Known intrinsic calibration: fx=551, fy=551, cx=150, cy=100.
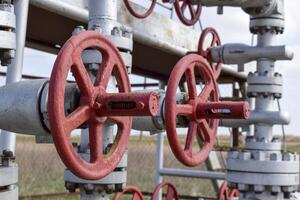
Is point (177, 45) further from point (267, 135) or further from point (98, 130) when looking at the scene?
point (98, 130)

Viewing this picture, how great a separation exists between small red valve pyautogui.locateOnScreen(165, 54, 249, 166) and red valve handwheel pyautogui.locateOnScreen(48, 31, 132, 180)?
0.24ft

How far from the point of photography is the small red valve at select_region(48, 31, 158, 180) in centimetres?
62

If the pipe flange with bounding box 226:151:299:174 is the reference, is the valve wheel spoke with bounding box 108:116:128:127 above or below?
above

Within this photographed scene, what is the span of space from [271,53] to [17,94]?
88 centimetres


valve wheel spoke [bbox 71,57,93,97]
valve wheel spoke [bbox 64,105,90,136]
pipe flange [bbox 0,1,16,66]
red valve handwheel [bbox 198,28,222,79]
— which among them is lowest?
valve wheel spoke [bbox 64,105,90,136]

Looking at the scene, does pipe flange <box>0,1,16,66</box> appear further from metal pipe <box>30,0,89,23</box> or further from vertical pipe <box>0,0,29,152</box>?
metal pipe <box>30,0,89,23</box>

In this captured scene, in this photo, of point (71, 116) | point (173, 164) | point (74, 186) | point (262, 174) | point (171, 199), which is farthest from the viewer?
point (173, 164)

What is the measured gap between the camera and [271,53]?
1.46 m

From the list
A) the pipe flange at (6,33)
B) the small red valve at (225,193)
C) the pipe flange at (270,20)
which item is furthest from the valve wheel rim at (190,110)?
the small red valve at (225,193)

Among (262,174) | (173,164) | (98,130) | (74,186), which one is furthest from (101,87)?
(173,164)

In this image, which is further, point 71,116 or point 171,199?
point 171,199

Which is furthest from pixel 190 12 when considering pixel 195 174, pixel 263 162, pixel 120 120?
pixel 195 174

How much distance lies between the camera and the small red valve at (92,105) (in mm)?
616

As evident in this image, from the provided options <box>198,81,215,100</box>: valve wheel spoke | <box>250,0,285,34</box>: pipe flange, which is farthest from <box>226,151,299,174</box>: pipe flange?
<box>198,81,215,100</box>: valve wheel spoke
